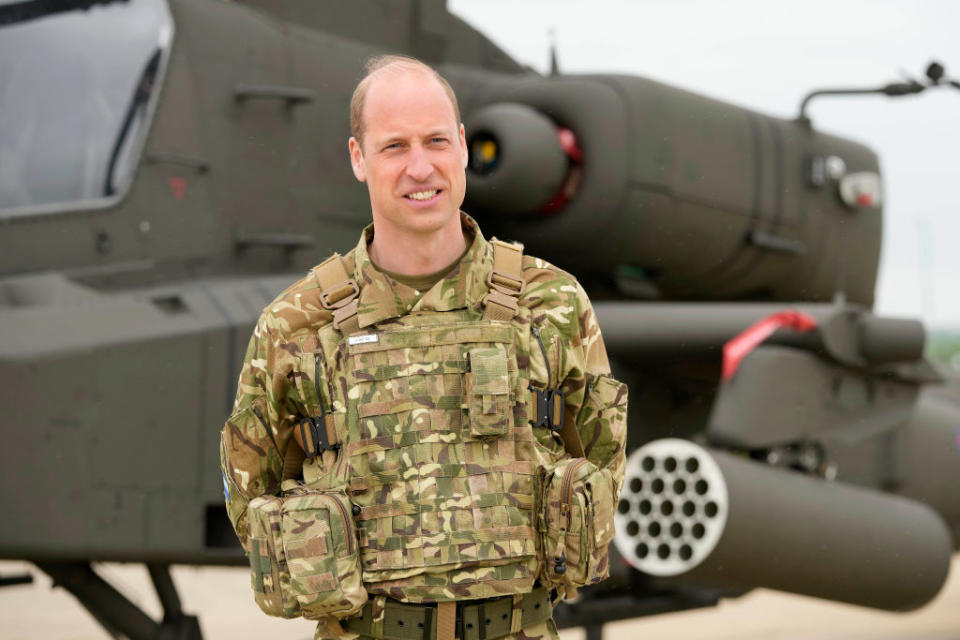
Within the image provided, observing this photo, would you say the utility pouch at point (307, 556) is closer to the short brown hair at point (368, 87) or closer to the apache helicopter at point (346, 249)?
the short brown hair at point (368, 87)

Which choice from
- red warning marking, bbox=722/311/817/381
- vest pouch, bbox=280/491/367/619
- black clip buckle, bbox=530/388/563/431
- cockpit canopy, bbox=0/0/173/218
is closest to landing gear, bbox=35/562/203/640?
cockpit canopy, bbox=0/0/173/218

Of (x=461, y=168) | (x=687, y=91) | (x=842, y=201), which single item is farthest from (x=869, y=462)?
(x=461, y=168)

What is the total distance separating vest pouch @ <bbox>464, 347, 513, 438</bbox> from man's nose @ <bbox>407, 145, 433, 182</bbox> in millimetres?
285

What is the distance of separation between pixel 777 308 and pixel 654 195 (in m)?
0.67

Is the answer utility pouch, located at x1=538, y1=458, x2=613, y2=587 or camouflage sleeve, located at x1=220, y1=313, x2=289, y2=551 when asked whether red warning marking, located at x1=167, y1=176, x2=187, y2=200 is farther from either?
utility pouch, located at x1=538, y1=458, x2=613, y2=587

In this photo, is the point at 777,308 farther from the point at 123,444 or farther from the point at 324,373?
the point at 324,373

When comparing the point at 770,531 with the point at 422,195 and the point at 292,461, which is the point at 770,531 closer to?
the point at 292,461

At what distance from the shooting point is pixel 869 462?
5535 millimetres

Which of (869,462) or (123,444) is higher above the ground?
(123,444)

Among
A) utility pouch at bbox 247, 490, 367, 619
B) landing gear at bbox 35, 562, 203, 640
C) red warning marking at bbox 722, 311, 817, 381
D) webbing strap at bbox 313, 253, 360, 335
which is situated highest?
webbing strap at bbox 313, 253, 360, 335

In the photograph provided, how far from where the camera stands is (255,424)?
205 centimetres

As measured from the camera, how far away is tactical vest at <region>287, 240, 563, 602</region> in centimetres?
192

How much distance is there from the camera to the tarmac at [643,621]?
7.96 meters

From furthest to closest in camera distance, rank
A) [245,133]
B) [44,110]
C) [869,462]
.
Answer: [869,462], [245,133], [44,110]
